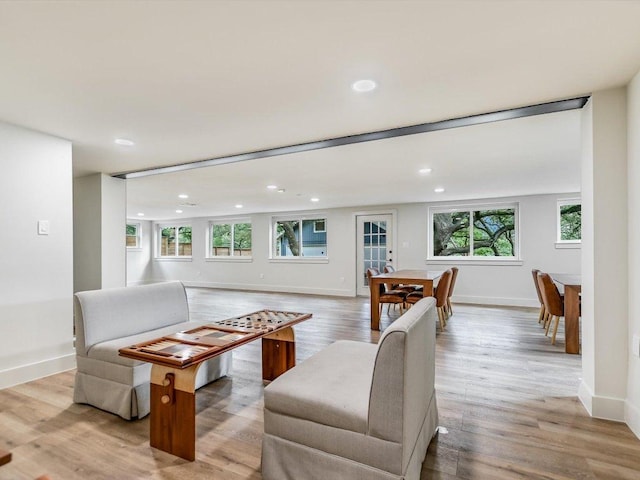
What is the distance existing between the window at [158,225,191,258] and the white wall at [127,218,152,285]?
0.36 meters

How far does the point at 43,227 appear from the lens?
312cm

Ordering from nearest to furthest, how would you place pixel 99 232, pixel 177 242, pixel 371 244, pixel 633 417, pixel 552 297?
pixel 633 417 < pixel 552 297 < pixel 99 232 < pixel 371 244 < pixel 177 242

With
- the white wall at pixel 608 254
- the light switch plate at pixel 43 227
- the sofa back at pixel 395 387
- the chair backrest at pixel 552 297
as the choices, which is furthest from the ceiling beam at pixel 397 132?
the chair backrest at pixel 552 297

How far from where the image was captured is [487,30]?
1673mm

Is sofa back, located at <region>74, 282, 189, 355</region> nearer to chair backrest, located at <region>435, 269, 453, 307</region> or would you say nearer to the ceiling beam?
the ceiling beam

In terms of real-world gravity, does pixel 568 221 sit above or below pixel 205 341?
above

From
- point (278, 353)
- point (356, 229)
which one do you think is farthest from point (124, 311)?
point (356, 229)

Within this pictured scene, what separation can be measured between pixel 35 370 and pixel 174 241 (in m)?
8.72

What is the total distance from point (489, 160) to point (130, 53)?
12.3 feet

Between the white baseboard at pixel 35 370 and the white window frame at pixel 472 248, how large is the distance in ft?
21.2

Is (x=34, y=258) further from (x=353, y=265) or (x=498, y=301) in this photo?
(x=498, y=301)

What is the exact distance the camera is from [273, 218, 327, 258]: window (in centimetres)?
904

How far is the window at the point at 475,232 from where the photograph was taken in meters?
7.14

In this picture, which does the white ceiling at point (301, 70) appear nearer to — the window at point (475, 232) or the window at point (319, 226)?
the window at point (475, 232)
